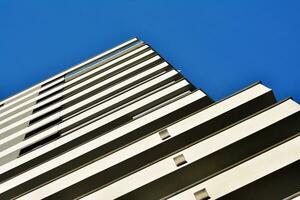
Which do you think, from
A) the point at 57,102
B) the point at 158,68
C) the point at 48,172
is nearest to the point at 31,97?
the point at 57,102

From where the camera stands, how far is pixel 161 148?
11.8 meters

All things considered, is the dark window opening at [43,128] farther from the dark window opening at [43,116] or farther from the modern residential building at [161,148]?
the dark window opening at [43,116]

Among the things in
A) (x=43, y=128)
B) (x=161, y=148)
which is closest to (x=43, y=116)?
(x=43, y=128)

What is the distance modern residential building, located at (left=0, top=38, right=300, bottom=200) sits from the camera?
8695 mm

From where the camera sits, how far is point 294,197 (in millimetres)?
7242

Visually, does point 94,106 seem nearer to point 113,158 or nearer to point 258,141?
point 113,158

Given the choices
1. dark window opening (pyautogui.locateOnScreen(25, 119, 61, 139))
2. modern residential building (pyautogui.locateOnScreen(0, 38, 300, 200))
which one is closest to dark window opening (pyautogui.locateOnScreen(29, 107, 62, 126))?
modern residential building (pyautogui.locateOnScreen(0, 38, 300, 200))

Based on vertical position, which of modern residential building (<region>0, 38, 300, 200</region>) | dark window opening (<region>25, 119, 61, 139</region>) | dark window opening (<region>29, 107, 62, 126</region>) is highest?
dark window opening (<region>29, 107, 62, 126</region>)

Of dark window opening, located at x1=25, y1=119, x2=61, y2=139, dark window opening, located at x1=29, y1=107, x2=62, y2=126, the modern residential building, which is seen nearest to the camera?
the modern residential building

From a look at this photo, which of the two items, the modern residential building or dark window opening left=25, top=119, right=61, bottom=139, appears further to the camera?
dark window opening left=25, top=119, right=61, bottom=139

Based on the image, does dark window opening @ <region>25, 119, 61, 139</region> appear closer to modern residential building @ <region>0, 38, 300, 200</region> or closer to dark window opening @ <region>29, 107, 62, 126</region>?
modern residential building @ <region>0, 38, 300, 200</region>

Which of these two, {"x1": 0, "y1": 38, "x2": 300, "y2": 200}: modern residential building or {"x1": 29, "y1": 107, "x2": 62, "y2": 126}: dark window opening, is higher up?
{"x1": 29, "y1": 107, "x2": 62, "y2": 126}: dark window opening

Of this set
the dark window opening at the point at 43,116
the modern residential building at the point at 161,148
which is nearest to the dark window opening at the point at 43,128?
the modern residential building at the point at 161,148

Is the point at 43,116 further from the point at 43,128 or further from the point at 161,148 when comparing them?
the point at 161,148
